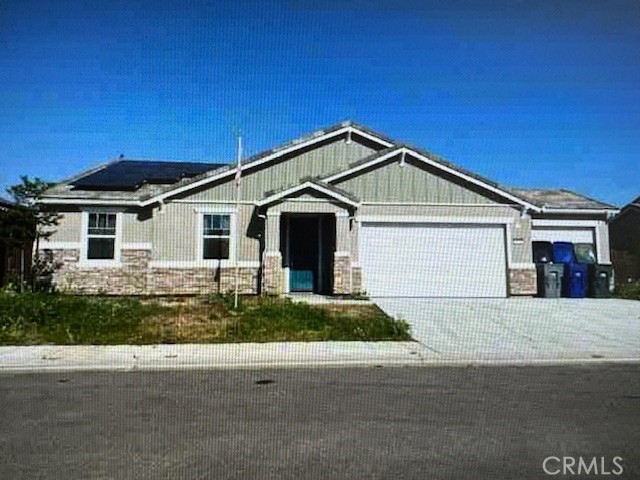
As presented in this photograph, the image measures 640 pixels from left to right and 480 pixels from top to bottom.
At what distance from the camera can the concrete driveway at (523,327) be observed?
11.3 m

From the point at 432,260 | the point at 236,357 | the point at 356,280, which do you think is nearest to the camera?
the point at 236,357

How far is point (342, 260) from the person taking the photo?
18141 mm

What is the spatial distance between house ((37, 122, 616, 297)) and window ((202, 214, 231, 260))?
0.03 meters

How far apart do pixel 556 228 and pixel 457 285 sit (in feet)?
15.9

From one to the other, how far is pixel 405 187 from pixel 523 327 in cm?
711

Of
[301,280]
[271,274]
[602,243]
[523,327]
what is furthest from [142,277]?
[602,243]

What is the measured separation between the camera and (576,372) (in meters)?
9.52

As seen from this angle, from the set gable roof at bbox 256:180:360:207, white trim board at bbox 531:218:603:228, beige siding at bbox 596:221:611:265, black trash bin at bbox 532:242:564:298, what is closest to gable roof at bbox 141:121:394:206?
gable roof at bbox 256:180:360:207

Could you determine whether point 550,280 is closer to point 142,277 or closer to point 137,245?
point 142,277

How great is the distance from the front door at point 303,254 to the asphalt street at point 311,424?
1024 centimetres

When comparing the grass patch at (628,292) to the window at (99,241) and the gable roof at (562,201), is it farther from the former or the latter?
the window at (99,241)

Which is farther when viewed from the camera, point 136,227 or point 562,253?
point 562,253

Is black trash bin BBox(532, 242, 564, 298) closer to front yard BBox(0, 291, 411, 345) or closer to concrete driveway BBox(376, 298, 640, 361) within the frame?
concrete driveway BBox(376, 298, 640, 361)

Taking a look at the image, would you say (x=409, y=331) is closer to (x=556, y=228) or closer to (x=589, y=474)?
(x=589, y=474)
